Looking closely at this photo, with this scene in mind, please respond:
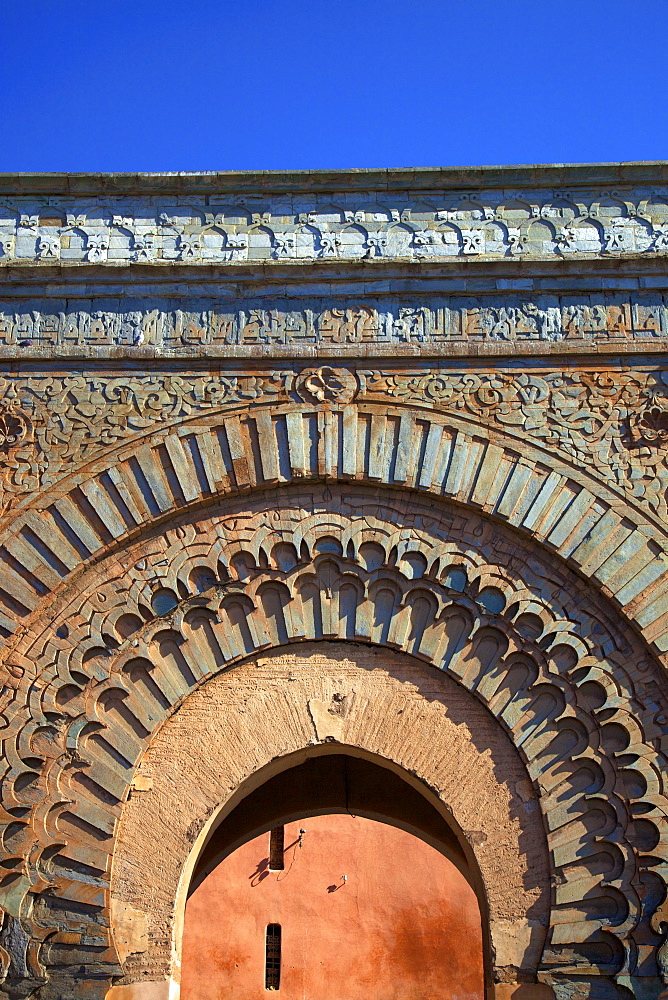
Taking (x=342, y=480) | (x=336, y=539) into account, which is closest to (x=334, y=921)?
(x=336, y=539)

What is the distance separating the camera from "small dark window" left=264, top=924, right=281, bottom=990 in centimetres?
1079

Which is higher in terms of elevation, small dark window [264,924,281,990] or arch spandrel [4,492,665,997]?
arch spandrel [4,492,665,997]

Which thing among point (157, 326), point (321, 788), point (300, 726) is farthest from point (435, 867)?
point (157, 326)

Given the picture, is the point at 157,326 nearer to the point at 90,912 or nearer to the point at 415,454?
the point at 415,454

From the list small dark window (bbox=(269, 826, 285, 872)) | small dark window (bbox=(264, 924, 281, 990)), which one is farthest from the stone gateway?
small dark window (bbox=(269, 826, 285, 872))

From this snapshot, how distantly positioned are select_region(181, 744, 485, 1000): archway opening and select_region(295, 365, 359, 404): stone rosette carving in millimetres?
6032

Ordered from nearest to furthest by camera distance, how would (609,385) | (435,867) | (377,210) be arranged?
(609,385) → (377,210) → (435,867)

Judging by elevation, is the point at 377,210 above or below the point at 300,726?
above

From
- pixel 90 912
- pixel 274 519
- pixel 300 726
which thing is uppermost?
pixel 274 519

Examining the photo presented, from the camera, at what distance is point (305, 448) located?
16.8ft

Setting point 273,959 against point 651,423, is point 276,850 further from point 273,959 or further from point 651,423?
point 651,423

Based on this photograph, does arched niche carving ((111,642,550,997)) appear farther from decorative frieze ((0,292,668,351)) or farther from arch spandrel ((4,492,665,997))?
decorative frieze ((0,292,668,351))

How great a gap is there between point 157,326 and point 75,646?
1620 mm

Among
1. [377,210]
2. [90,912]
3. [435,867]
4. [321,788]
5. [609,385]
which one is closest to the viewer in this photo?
[90,912]
